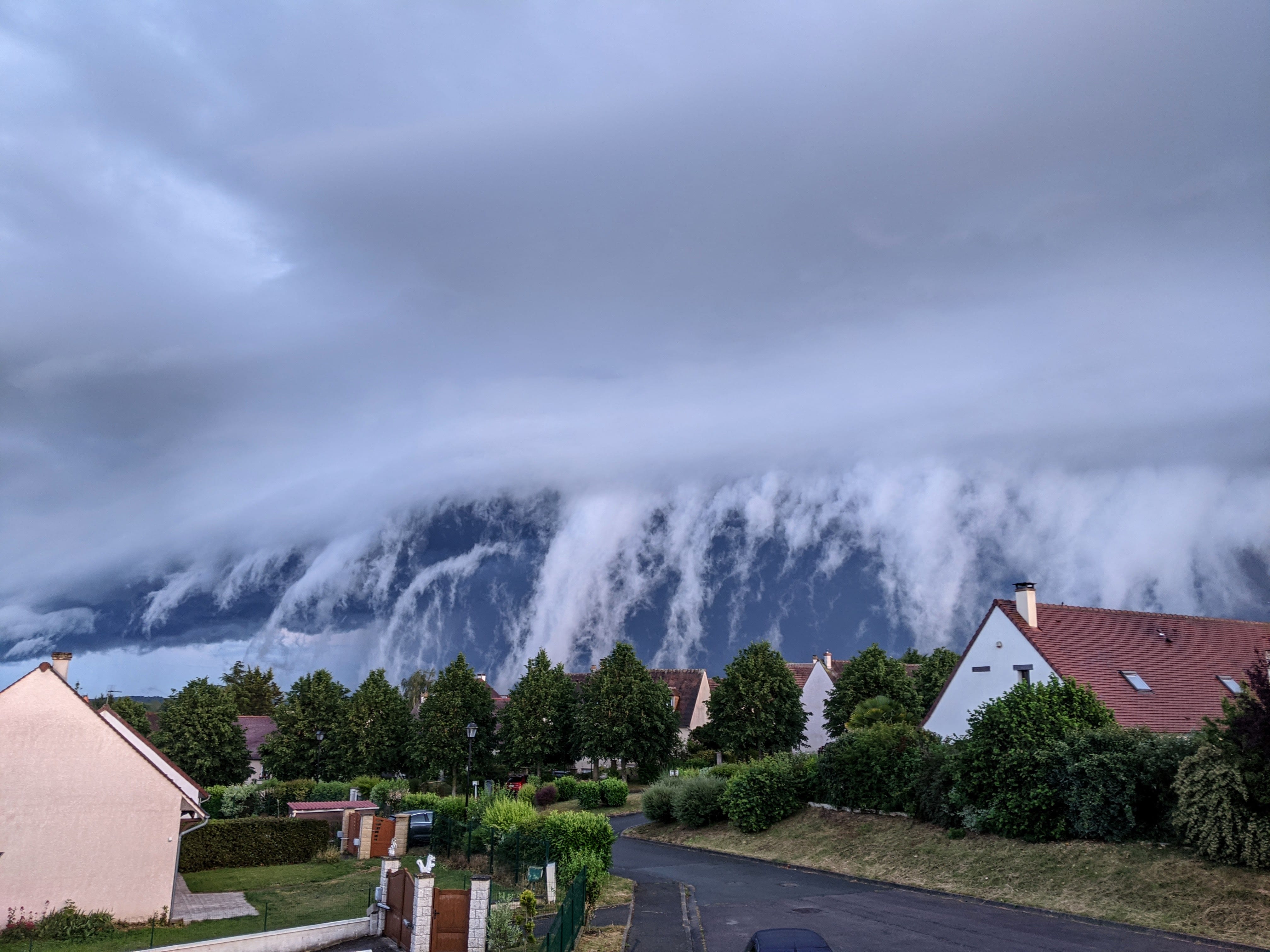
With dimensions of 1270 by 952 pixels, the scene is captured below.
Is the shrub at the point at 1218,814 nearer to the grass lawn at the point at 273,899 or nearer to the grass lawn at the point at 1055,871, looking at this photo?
the grass lawn at the point at 1055,871

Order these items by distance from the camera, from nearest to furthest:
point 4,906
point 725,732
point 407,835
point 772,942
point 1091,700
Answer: point 772,942 < point 4,906 < point 1091,700 < point 407,835 < point 725,732

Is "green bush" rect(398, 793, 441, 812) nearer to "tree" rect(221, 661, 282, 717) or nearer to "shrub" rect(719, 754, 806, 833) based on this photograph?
"shrub" rect(719, 754, 806, 833)

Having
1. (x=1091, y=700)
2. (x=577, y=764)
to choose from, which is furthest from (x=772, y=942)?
(x=577, y=764)

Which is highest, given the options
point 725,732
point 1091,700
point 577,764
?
point 1091,700

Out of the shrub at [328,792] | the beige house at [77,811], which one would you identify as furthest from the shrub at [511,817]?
the shrub at [328,792]

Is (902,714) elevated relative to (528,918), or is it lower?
elevated

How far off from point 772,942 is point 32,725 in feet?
70.6

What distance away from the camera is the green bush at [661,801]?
4425 centimetres

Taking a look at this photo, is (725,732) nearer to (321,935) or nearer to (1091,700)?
(1091,700)

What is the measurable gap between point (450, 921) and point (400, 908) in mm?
2665

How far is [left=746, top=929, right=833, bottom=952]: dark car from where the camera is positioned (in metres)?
13.8

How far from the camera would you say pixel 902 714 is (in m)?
40.4

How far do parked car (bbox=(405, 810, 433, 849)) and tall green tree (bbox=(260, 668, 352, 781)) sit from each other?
31524mm

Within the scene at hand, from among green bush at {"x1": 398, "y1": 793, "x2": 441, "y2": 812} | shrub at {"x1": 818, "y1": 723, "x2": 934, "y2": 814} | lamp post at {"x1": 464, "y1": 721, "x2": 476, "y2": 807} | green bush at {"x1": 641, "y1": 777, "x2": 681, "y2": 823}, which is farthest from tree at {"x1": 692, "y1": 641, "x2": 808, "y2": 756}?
green bush at {"x1": 398, "y1": 793, "x2": 441, "y2": 812}
